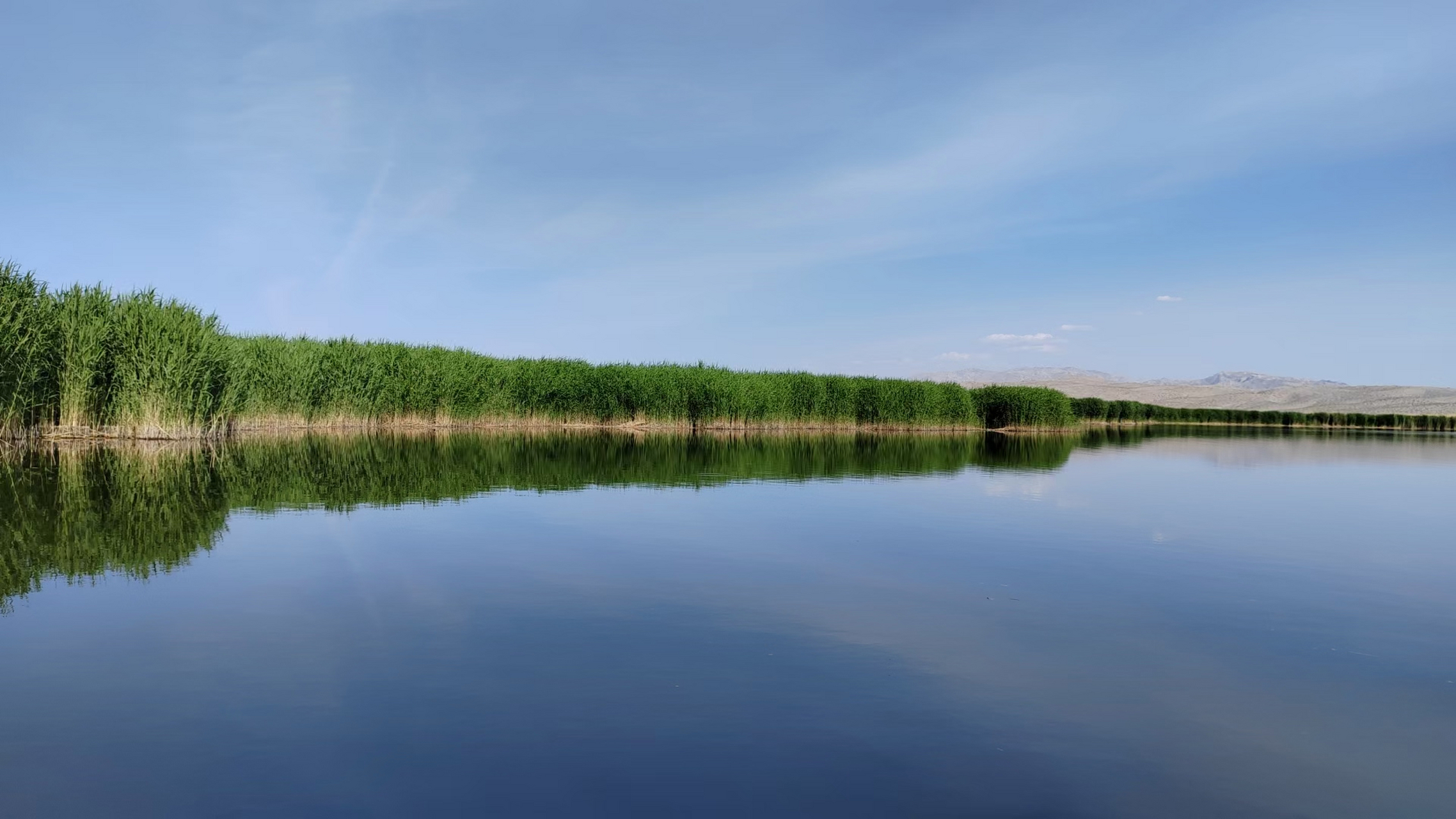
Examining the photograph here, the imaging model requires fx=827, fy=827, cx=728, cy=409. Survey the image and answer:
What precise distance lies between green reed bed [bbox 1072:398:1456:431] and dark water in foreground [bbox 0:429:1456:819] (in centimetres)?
6364

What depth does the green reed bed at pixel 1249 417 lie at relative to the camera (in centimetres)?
7206

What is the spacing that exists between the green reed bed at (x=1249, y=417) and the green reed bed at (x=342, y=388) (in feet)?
64.3

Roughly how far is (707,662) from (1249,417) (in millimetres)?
88750

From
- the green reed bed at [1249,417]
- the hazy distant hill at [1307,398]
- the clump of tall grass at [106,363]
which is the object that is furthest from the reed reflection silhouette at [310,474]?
the hazy distant hill at [1307,398]

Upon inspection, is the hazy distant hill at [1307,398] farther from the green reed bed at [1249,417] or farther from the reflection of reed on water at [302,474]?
the reflection of reed on water at [302,474]

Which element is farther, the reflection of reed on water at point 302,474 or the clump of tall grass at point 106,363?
the clump of tall grass at point 106,363

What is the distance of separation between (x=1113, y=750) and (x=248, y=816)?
3.94 m

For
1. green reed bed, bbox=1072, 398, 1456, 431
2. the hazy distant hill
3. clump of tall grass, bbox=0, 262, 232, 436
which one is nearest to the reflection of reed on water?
clump of tall grass, bbox=0, 262, 232, 436

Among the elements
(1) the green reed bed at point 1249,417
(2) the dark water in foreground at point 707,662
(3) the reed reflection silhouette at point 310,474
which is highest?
(1) the green reed bed at point 1249,417

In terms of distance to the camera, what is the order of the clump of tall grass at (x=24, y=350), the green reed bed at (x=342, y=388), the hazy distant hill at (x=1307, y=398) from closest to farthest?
the clump of tall grass at (x=24, y=350)
the green reed bed at (x=342, y=388)
the hazy distant hill at (x=1307, y=398)

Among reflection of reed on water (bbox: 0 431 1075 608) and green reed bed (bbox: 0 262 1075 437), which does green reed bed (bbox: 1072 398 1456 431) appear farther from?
reflection of reed on water (bbox: 0 431 1075 608)

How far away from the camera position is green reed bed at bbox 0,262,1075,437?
2081 cm

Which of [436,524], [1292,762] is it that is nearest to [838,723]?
[1292,762]

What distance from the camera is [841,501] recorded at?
44.9 feet
